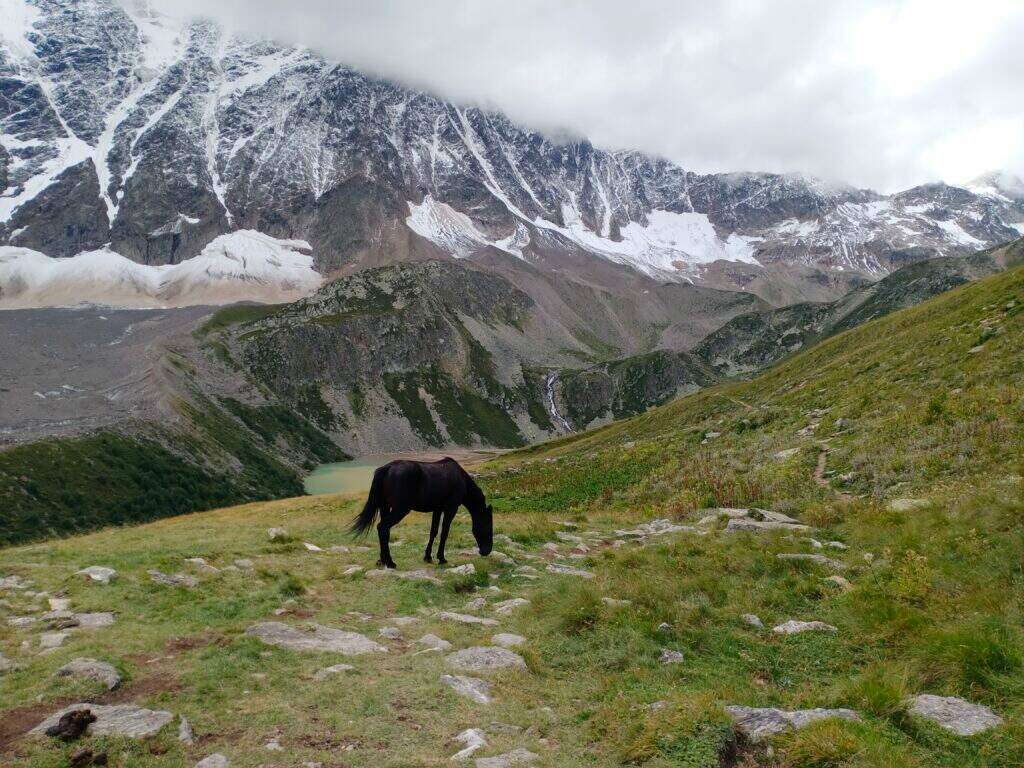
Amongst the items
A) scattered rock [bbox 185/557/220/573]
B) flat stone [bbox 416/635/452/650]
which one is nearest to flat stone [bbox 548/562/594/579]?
flat stone [bbox 416/635/452/650]

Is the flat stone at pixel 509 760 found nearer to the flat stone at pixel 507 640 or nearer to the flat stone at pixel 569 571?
the flat stone at pixel 507 640

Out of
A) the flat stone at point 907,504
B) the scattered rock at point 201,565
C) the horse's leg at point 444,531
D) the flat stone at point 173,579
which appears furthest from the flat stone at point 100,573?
the flat stone at point 907,504

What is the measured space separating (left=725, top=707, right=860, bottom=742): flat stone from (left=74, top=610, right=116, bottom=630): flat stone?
453 inches

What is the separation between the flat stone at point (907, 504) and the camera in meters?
17.4

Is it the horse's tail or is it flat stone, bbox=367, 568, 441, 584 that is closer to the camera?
flat stone, bbox=367, 568, 441, 584

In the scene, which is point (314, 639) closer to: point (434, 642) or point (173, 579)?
point (434, 642)

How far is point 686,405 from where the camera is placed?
282ft

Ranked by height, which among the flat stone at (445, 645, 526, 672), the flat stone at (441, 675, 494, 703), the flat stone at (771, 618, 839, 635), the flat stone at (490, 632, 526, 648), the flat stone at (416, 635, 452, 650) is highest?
the flat stone at (771, 618, 839, 635)

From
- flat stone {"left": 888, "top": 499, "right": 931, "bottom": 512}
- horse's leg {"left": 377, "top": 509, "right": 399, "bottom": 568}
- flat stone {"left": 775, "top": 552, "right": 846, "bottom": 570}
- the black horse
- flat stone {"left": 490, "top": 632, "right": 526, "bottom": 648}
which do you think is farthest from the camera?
the black horse

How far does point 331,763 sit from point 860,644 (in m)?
8.65

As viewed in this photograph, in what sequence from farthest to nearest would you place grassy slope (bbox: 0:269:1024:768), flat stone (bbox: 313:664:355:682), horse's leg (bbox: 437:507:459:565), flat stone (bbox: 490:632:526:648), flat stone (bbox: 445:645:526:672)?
horse's leg (bbox: 437:507:459:565) → flat stone (bbox: 490:632:526:648) → flat stone (bbox: 445:645:526:672) → flat stone (bbox: 313:664:355:682) → grassy slope (bbox: 0:269:1024:768)

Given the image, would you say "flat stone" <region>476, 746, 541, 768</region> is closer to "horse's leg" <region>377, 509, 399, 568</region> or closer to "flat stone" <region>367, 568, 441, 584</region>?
"flat stone" <region>367, 568, 441, 584</region>

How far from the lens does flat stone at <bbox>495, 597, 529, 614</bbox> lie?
14.8 meters

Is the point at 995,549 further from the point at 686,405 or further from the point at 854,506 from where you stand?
the point at 686,405
